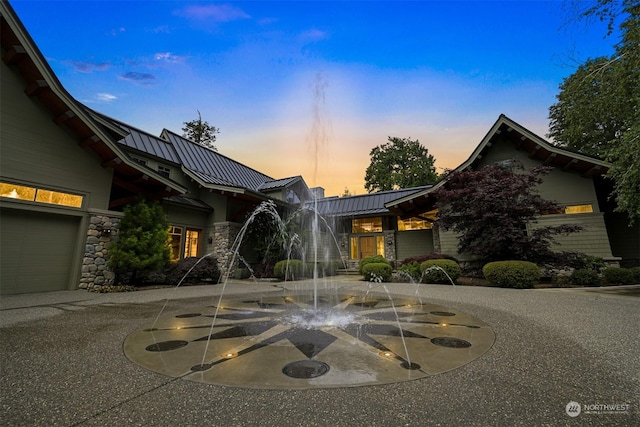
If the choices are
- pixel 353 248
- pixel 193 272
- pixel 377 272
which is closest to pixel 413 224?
pixel 353 248

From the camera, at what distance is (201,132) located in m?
26.4

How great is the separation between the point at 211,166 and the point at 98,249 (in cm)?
839

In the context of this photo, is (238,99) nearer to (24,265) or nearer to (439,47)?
(439,47)

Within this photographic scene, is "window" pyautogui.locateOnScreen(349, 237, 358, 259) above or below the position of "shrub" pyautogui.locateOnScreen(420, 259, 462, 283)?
above

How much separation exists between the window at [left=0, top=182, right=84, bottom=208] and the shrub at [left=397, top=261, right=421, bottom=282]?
11817 mm

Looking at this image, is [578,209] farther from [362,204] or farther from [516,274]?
[362,204]

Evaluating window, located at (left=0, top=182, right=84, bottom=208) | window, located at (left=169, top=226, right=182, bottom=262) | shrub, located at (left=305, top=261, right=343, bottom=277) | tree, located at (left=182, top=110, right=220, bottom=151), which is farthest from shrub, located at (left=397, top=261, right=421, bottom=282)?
tree, located at (left=182, top=110, right=220, bottom=151)

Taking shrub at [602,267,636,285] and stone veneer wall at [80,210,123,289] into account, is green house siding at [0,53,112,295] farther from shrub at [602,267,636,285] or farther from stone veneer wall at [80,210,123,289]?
shrub at [602,267,636,285]

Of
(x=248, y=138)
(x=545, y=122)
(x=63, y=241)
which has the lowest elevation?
(x=63, y=241)

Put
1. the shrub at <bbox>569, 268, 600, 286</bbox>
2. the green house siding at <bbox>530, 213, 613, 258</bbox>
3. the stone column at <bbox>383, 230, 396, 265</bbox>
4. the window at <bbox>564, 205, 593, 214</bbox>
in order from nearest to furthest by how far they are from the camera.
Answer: the shrub at <bbox>569, 268, 600, 286</bbox> → the green house siding at <bbox>530, 213, 613, 258</bbox> → the window at <bbox>564, 205, 593, 214</bbox> → the stone column at <bbox>383, 230, 396, 265</bbox>

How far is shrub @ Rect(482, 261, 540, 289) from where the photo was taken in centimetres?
830

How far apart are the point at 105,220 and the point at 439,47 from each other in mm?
14128

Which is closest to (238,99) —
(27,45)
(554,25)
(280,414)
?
(27,45)

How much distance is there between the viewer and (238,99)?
13.5 metres
